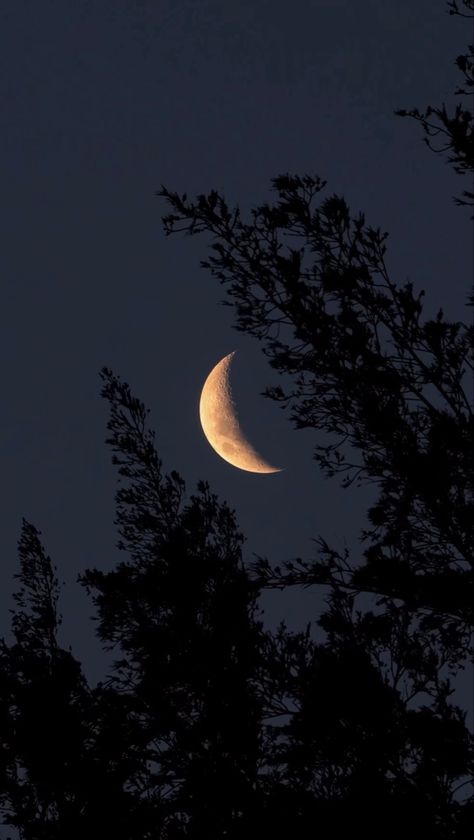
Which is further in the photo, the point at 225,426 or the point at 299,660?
the point at 225,426

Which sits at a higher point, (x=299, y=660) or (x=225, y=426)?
(x=225, y=426)

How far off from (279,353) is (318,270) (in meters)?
1.23

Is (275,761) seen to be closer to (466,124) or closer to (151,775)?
(151,775)

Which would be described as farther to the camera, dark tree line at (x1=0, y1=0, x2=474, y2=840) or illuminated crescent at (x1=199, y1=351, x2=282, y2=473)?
illuminated crescent at (x1=199, y1=351, x2=282, y2=473)

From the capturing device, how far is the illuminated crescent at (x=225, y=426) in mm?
28516

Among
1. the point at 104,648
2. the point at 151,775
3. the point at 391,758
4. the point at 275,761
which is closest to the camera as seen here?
the point at 391,758

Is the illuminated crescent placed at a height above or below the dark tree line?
above

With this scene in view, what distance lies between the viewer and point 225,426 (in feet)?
95.3

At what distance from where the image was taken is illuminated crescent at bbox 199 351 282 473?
28516 millimetres

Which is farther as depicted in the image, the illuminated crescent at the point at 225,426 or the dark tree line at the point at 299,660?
the illuminated crescent at the point at 225,426

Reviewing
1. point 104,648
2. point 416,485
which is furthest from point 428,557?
point 104,648

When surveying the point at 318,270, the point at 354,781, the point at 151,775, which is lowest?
the point at 354,781

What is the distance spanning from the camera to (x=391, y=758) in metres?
12.4

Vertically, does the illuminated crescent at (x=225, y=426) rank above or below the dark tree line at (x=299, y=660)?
above
